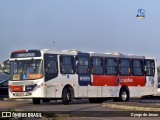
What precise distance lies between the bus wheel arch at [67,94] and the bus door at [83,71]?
71 cm

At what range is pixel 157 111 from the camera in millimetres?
23219

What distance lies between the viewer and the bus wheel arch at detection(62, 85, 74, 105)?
3042cm

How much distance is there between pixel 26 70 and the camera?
29.5 meters

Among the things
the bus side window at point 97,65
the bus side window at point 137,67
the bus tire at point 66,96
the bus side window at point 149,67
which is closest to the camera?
the bus tire at point 66,96

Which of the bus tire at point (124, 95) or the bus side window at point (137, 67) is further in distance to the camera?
the bus side window at point (137, 67)

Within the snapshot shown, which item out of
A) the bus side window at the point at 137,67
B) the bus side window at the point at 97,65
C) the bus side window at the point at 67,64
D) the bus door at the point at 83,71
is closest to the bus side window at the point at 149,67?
the bus side window at the point at 137,67

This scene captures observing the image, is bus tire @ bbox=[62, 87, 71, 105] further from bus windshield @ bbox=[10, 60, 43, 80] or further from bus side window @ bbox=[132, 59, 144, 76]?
bus side window @ bbox=[132, 59, 144, 76]

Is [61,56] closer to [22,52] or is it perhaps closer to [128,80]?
[22,52]

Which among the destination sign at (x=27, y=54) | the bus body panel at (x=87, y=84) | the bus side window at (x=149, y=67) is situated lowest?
the bus body panel at (x=87, y=84)

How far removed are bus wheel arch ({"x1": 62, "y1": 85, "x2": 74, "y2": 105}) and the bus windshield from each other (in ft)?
6.55

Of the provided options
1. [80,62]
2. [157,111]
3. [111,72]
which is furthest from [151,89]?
[157,111]

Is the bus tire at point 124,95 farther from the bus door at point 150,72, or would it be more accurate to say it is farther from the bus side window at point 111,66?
the bus door at point 150,72

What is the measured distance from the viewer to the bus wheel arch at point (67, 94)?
99.8ft

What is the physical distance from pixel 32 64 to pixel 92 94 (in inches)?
184
